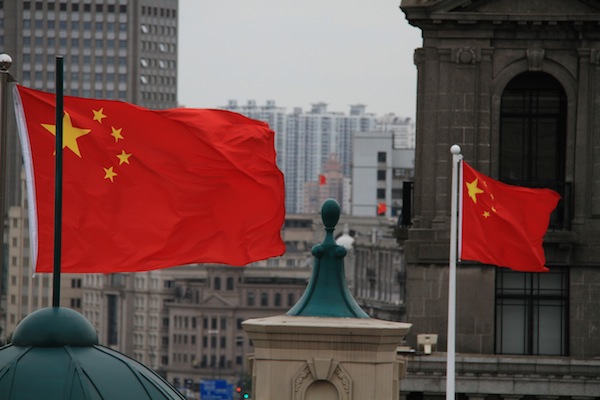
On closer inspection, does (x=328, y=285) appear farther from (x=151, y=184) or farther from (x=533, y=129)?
(x=533, y=129)

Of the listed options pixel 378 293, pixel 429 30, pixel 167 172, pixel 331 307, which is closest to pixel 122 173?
pixel 167 172

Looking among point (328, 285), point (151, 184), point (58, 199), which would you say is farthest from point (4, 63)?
point (328, 285)

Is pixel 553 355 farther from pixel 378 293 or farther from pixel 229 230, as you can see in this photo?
pixel 378 293

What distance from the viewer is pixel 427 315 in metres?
36.2

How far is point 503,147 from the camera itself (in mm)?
36562

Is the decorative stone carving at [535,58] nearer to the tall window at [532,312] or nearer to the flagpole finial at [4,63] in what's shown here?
the tall window at [532,312]

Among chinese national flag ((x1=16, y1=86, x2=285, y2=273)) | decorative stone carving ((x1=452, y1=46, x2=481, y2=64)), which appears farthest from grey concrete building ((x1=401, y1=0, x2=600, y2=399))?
chinese national flag ((x1=16, y1=86, x2=285, y2=273))

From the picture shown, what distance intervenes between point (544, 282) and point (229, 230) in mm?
13747

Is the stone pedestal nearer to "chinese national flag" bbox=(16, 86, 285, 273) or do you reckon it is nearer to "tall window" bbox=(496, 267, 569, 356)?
"chinese national flag" bbox=(16, 86, 285, 273)

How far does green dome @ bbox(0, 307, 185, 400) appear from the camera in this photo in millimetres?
16484

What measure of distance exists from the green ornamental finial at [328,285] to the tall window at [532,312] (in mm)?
14960

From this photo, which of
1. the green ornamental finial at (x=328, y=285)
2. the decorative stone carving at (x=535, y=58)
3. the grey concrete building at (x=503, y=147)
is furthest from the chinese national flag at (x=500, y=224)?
the green ornamental finial at (x=328, y=285)

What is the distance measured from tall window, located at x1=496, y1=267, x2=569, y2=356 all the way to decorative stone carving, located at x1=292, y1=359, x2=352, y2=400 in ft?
51.9

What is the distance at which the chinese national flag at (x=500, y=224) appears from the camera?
32219 millimetres
